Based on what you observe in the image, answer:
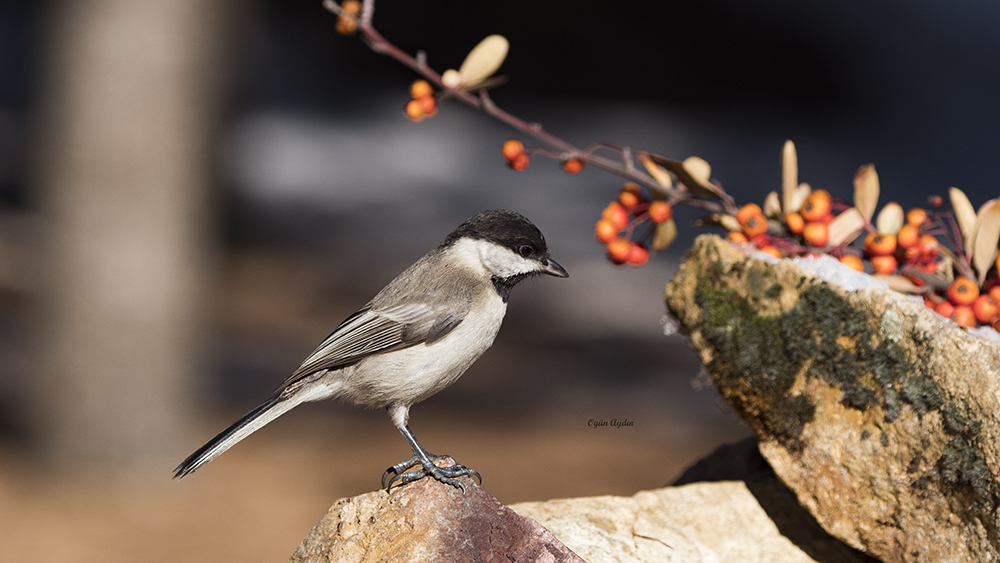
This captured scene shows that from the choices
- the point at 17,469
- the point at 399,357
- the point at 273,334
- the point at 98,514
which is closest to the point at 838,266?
the point at 399,357

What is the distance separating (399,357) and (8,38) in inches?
504

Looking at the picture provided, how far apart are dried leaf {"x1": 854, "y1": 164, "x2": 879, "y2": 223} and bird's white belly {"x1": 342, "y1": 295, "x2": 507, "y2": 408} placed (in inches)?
39.4

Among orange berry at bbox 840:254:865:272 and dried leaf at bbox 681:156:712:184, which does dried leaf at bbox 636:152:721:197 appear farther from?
orange berry at bbox 840:254:865:272

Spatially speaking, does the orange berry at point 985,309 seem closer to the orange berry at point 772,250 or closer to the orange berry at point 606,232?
the orange berry at point 772,250

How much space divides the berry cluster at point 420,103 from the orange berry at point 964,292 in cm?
134

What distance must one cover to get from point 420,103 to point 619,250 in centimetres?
64

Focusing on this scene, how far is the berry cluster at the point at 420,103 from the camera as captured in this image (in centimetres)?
191

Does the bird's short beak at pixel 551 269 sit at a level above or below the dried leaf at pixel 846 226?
above

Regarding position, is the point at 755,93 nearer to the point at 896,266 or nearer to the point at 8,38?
the point at 896,266

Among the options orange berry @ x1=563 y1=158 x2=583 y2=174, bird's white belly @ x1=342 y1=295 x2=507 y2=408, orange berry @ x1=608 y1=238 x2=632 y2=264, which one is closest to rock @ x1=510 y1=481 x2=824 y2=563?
bird's white belly @ x1=342 y1=295 x2=507 y2=408

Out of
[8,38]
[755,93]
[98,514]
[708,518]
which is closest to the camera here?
[708,518]

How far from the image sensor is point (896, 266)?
85.5 inches

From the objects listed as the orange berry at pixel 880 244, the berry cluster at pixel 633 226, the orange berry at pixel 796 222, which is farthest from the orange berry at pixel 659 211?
the orange berry at pixel 880 244

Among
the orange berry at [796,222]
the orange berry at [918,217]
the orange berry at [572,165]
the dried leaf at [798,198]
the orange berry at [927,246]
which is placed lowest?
the orange berry at [927,246]
